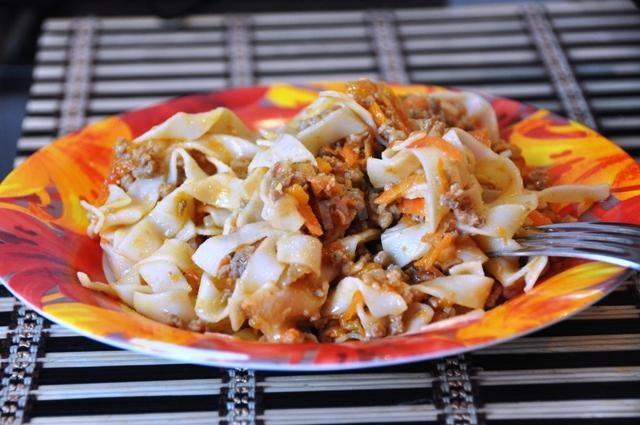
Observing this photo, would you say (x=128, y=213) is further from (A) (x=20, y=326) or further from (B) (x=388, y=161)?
(B) (x=388, y=161)

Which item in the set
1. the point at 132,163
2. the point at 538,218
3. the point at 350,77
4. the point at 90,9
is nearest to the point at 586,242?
the point at 538,218

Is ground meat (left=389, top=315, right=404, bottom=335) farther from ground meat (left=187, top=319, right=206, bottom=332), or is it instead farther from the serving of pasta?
ground meat (left=187, top=319, right=206, bottom=332)

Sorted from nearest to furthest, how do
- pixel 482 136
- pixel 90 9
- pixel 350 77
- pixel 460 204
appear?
pixel 460 204 → pixel 482 136 → pixel 350 77 → pixel 90 9

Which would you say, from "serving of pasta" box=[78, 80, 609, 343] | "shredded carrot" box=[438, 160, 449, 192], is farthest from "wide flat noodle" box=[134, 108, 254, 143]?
"shredded carrot" box=[438, 160, 449, 192]

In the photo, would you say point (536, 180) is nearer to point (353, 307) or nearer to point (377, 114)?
point (377, 114)

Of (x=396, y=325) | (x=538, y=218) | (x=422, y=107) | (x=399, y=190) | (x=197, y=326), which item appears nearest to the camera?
(x=396, y=325)

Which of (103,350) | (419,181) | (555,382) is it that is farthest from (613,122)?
(103,350)
